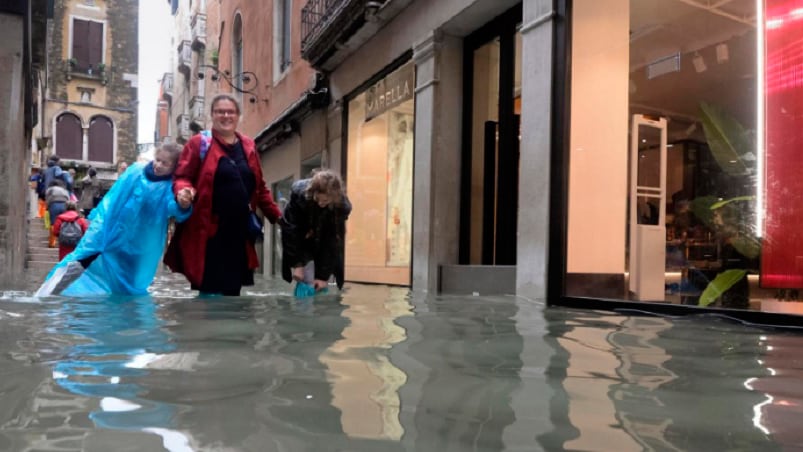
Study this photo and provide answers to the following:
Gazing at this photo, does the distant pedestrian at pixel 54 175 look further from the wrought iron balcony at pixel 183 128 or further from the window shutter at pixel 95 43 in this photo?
the window shutter at pixel 95 43

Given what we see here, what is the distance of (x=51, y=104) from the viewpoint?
34969 millimetres

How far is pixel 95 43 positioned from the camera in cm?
3603

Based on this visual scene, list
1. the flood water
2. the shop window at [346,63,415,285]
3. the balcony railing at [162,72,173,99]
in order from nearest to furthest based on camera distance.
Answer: the flood water, the shop window at [346,63,415,285], the balcony railing at [162,72,173,99]

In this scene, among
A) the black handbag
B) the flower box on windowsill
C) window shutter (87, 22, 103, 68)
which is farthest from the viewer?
window shutter (87, 22, 103, 68)

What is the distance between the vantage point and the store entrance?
760 centimetres

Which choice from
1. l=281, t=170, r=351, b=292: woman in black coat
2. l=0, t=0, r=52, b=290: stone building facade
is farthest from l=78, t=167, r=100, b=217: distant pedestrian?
l=281, t=170, r=351, b=292: woman in black coat

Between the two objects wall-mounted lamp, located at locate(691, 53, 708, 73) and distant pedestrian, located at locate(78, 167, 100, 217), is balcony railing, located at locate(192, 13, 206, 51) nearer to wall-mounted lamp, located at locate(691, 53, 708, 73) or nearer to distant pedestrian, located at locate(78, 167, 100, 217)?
distant pedestrian, located at locate(78, 167, 100, 217)

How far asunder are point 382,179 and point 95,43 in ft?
102

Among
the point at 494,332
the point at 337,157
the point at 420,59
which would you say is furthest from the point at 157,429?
the point at 337,157

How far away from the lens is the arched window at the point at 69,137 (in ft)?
117

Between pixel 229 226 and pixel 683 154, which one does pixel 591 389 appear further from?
pixel 683 154

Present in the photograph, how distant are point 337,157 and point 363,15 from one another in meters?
2.76

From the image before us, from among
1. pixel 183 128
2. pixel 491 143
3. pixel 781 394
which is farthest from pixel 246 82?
pixel 781 394

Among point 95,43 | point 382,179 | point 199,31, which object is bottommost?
point 382,179
